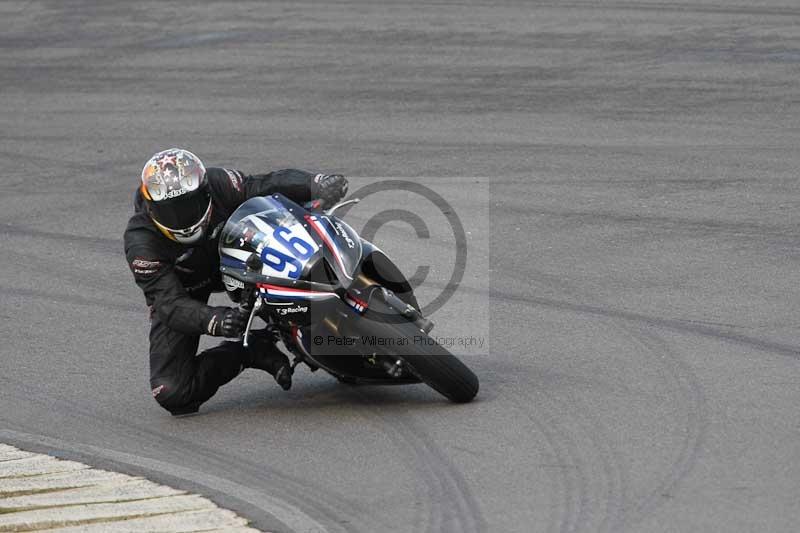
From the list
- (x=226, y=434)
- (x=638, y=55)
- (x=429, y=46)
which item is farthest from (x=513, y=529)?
(x=429, y=46)

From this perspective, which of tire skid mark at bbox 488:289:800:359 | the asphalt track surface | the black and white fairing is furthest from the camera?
tire skid mark at bbox 488:289:800:359

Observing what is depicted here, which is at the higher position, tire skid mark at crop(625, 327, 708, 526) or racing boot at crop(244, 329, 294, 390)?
racing boot at crop(244, 329, 294, 390)

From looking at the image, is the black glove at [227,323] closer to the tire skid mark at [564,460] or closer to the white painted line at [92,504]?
the white painted line at [92,504]

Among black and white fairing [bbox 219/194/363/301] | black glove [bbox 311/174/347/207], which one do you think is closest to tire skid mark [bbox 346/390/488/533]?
black and white fairing [bbox 219/194/363/301]

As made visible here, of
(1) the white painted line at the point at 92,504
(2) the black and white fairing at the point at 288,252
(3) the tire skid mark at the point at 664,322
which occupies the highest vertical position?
(2) the black and white fairing at the point at 288,252

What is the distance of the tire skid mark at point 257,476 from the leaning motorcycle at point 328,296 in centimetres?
68

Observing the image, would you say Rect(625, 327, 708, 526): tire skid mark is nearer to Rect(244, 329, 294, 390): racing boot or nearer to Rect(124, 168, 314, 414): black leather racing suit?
Rect(244, 329, 294, 390): racing boot

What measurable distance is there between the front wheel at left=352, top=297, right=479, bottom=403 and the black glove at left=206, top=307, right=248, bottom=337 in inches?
24.7

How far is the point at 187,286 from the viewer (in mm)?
7355

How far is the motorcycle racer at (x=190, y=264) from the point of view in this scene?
682 centimetres

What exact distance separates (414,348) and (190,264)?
1.43 metres

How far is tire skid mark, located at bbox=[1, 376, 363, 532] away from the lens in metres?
5.82
